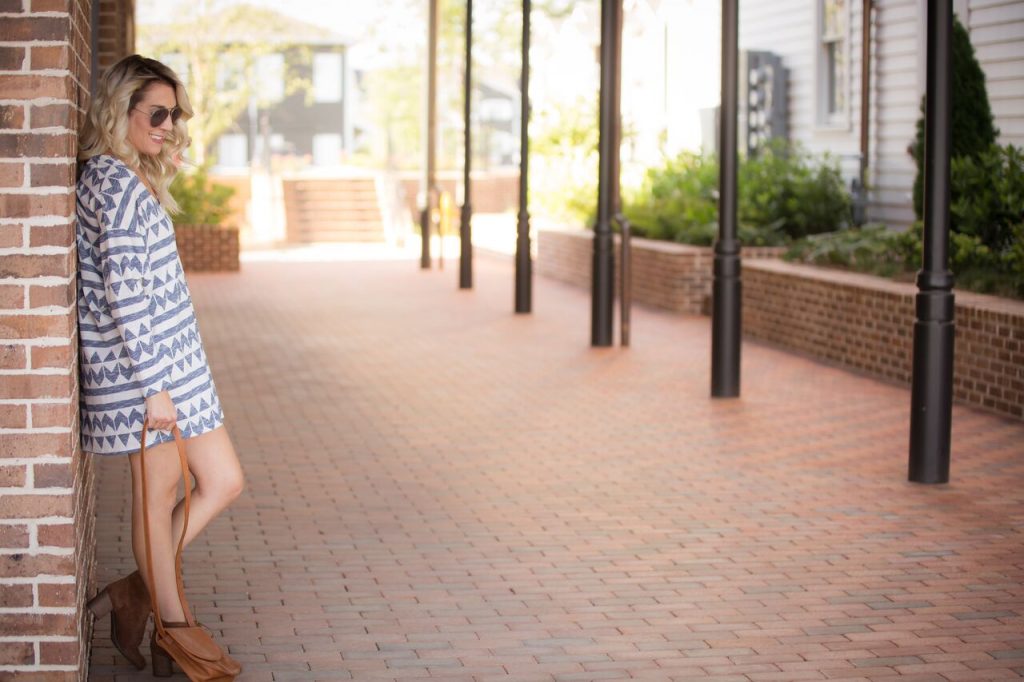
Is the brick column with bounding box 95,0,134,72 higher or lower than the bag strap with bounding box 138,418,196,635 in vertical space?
higher

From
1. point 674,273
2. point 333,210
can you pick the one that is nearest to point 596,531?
point 674,273

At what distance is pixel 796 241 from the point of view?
17.0m

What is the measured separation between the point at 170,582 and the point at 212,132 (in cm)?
4166

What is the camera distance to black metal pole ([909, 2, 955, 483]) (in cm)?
792

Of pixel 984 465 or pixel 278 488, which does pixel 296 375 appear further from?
pixel 984 465

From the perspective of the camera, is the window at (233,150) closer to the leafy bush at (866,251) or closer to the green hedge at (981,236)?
the leafy bush at (866,251)

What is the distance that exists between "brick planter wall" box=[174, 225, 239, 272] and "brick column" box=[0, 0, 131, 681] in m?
19.9

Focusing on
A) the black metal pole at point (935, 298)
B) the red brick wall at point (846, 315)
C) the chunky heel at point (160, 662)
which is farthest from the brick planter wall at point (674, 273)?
the chunky heel at point (160, 662)

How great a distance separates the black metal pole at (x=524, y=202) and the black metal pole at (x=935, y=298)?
8.24m

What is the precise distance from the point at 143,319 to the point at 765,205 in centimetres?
1370

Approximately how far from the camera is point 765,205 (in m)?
17.6

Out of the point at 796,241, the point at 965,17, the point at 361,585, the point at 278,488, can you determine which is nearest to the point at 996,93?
the point at 965,17

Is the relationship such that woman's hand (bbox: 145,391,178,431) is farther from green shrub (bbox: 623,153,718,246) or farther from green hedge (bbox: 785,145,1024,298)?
green shrub (bbox: 623,153,718,246)

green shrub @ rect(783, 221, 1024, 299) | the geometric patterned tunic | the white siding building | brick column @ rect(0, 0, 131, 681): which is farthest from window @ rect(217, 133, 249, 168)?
brick column @ rect(0, 0, 131, 681)
